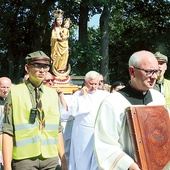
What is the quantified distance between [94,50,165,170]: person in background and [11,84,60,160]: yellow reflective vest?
683 mm

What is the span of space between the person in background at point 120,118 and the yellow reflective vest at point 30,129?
2.24 feet

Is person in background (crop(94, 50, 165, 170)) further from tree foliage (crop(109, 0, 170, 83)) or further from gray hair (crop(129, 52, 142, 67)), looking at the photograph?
tree foliage (crop(109, 0, 170, 83))

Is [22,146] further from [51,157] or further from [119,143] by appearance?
[119,143]

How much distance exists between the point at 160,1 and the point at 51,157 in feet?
72.6

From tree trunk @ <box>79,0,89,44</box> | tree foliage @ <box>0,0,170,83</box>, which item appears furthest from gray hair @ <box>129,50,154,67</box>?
tree trunk @ <box>79,0,89,44</box>

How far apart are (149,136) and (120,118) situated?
0.28 m

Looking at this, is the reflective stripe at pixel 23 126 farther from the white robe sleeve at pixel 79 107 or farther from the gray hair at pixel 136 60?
the white robe sleeve at pixel 79 107

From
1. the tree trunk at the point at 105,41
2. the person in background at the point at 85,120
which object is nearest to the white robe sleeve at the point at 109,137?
the person in background at the point at 85,120

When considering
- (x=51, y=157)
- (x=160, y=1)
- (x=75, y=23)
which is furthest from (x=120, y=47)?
(x=51, y=157)

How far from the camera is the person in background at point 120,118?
3195 mm

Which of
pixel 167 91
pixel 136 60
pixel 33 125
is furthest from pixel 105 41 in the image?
pixel 136 60

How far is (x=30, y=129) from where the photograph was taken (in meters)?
3.75

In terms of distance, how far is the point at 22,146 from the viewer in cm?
371

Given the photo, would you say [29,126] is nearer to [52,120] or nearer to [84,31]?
[52,120]
